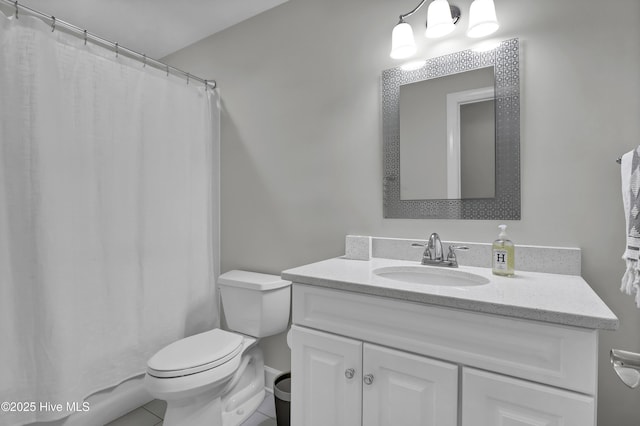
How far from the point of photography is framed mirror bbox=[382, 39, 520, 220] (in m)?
1.30

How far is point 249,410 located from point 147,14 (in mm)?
→ 2471

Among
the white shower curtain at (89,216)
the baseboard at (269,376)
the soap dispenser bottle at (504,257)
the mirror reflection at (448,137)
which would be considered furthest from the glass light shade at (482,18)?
the baseboard at (269,376)

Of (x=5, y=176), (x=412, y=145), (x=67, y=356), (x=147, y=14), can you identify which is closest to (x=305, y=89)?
(x=412, y=145)

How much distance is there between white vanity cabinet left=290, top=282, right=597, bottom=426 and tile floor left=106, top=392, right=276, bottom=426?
664 mm

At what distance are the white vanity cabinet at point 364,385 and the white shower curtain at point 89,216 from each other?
104cm

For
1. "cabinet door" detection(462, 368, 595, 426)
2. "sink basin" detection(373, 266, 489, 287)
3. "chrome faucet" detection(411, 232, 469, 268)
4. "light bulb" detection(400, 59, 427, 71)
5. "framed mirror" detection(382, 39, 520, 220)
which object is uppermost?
"light bulb" detection(400, 59, 427, 71)

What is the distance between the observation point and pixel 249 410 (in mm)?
1788

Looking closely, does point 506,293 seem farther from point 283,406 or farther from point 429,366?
point 283,406

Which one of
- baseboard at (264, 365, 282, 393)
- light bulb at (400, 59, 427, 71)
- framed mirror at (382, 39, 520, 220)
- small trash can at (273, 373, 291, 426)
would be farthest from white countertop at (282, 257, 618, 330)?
baseboard at (264, 365, 282, 393)

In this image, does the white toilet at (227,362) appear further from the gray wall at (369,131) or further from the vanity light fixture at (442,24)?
the vanity light fixture at (442,24)

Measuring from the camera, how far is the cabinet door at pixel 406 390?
923 millimetres

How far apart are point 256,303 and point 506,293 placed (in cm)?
127

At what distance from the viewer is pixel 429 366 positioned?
3.13 feet

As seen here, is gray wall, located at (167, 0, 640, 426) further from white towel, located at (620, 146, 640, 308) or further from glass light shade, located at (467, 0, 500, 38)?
white towel, located at (620, 146, 640, 308)
